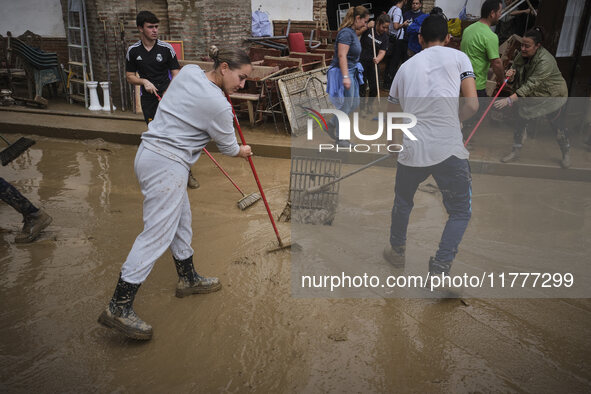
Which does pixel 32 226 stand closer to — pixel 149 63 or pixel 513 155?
pixel 149 63

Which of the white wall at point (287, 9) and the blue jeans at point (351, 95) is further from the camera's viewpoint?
the white wall at point (287, 9)

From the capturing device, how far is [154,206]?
112 inches

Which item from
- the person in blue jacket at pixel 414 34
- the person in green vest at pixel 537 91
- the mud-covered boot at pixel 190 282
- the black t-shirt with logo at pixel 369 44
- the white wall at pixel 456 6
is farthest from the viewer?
the white wall at pixel 456 6

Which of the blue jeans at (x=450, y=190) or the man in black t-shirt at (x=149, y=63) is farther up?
the man in black t-shirt at (x=149, y=63)

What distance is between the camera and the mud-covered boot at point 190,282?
3365mm

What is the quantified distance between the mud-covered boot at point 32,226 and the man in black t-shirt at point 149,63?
5.43ft

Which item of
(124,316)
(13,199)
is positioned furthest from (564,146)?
(13,199)

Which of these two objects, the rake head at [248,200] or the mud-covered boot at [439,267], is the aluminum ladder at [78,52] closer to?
the rake head at [248,200]

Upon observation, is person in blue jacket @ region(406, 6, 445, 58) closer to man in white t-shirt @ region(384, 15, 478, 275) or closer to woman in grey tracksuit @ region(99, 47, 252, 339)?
man in white t-shirt @ region(384, 15, 478, 275)

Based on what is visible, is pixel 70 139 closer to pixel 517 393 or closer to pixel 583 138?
pixel 517 393

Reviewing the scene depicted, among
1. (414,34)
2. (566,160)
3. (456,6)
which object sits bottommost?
(566,160)

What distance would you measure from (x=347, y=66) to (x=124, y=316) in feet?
15.0

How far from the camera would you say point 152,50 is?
5.16 m

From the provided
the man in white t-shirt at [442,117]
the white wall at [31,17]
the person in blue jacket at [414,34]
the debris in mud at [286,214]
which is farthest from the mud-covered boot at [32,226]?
the white wall at [31,17]
